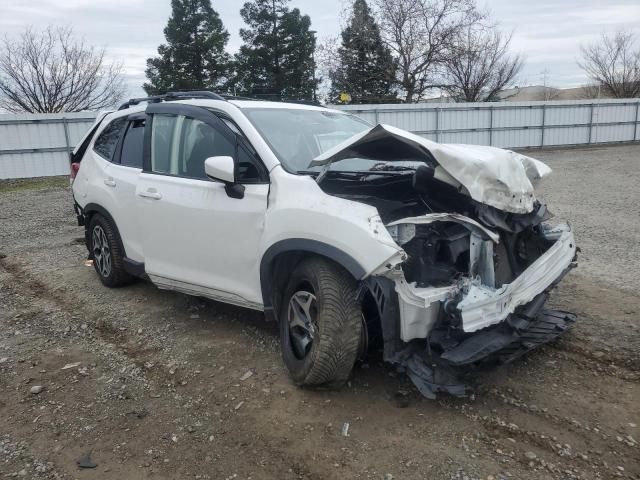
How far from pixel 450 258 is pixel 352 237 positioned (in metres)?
0.60

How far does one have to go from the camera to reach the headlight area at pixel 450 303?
2945 mm

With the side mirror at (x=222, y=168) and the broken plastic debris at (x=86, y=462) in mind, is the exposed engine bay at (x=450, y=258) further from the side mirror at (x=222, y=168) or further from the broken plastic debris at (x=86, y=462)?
the broken plastic debris at (x=86, y=462)

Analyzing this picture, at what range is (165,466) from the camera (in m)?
2.84

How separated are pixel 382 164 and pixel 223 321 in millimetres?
1982

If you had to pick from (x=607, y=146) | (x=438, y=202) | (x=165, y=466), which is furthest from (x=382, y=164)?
(x=607, y=146)

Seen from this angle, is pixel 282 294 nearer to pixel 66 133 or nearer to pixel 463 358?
pixel 463 358

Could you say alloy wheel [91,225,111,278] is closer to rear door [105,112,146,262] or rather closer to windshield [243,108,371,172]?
rear door [105,112,146,262]

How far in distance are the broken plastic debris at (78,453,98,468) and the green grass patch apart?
14753mm

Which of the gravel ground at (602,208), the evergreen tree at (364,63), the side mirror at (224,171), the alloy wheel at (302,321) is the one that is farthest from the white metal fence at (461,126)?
the alloy wheel at (302,321)

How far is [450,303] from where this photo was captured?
9.61ft

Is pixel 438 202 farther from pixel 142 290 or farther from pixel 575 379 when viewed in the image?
pixel 142 290

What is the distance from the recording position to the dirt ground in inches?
110

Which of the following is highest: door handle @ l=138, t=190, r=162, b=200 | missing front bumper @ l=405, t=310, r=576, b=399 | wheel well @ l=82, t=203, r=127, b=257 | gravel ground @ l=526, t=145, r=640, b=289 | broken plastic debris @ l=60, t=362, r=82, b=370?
door handle @ l=138, t=190, r=162, b=200

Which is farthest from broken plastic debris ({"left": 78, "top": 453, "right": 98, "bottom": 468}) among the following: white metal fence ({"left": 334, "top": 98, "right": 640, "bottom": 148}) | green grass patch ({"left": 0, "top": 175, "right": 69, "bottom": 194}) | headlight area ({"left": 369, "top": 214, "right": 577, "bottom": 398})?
white metal fence ({"left": 334, "top": 98, "right": 640, "bottom": 148})
